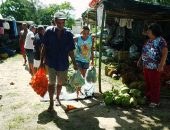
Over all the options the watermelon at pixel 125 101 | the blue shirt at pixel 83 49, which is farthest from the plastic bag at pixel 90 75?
the watermelon at pixel 125 101

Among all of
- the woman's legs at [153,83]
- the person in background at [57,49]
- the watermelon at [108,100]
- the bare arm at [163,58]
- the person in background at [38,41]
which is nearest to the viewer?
the person in background at [57,49]

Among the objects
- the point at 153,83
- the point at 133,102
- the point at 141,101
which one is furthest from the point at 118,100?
the point at 153,83

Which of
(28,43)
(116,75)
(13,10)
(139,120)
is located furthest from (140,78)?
(13,10)

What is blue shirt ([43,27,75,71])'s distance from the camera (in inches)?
247

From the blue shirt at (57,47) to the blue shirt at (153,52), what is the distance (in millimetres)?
1804

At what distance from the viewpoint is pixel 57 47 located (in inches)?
249

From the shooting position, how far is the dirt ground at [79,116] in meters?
5.76

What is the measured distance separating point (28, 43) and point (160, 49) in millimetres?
5516

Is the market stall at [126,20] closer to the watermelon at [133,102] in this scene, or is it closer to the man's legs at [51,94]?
the watermelon at [133,102]

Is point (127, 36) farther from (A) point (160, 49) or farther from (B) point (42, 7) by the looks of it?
(B) point (42, 7)

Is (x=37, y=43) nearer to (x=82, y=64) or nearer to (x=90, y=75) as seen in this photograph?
(x=82, y=64)

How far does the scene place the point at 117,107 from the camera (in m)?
7.06

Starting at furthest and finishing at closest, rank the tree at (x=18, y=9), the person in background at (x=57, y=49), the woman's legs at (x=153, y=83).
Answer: the tree at (x=18, y=9), the woman's legs at (x=153, y=83), the person in background at (x=57, y=49)

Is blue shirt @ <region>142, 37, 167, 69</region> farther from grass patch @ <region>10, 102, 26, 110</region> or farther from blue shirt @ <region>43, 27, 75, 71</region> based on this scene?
grass patch @ <region>10, 102, 26, 110</region>
